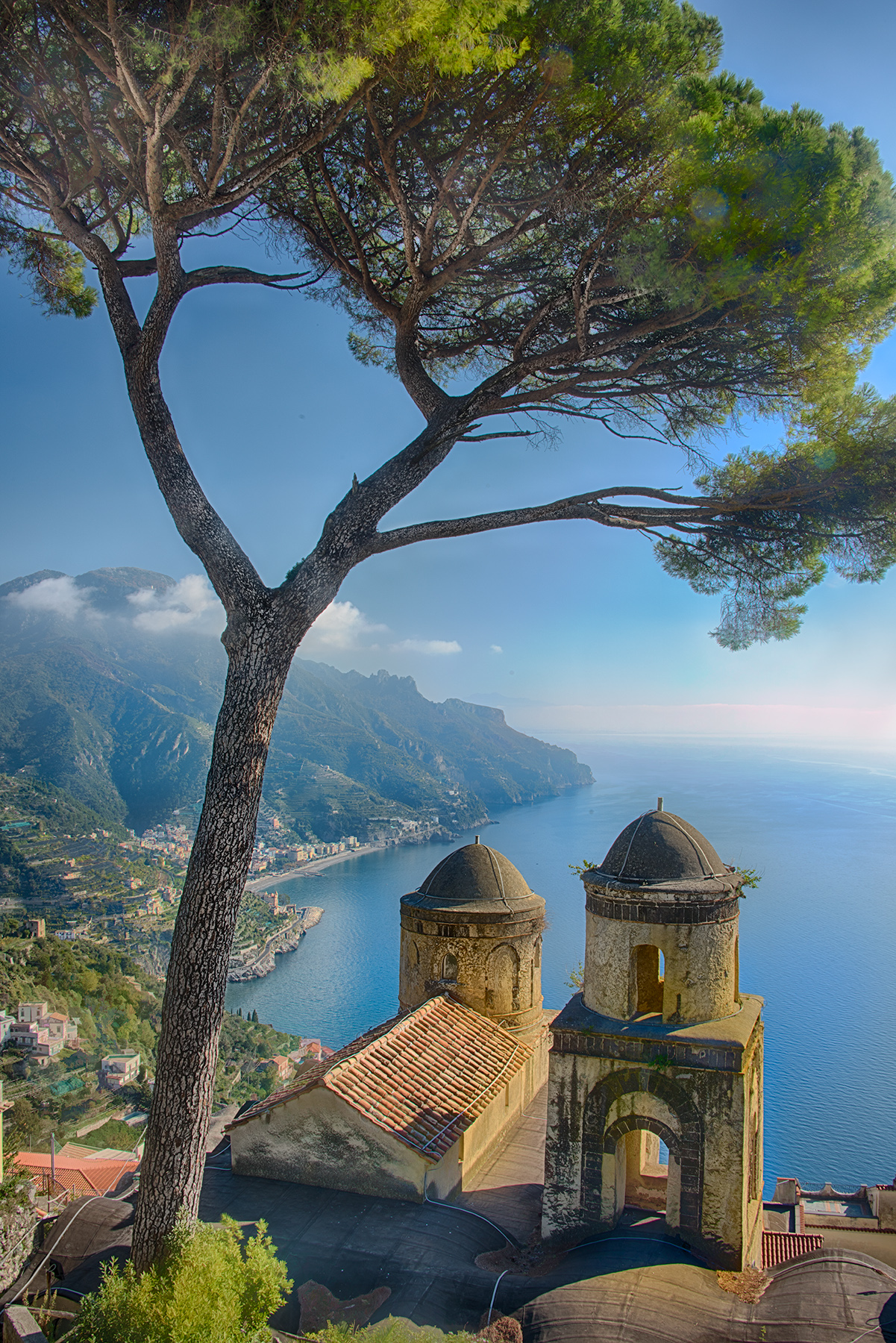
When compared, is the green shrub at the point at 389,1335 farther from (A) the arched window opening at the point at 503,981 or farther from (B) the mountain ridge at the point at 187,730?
(B) the mountain ridge at the point at 187,730

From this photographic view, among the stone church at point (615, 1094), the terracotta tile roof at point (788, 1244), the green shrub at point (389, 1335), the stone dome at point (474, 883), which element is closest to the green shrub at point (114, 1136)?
the terracotta tile roof at point (788, 1244)

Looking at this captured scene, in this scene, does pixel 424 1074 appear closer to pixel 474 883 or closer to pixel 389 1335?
pixel 474 883

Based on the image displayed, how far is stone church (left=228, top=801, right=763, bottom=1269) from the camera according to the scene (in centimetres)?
567

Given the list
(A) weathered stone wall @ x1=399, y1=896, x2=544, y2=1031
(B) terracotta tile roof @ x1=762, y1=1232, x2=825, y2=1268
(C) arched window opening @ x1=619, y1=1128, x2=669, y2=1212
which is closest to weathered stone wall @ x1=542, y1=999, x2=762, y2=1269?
(C) arched window opening @ x1=619, y1=1128, x2=669, y2=1212

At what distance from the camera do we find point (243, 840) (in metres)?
4.47

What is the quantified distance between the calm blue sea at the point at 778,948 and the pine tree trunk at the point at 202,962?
2026cm

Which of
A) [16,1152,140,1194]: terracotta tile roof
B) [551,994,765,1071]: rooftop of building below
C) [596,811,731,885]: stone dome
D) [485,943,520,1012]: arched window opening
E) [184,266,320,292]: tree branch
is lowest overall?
[16,1152,140,1194]: terracotta tile roof

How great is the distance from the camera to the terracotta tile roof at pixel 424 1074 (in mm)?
6500

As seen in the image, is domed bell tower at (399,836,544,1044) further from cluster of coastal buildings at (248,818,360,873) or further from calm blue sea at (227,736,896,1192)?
cluster of coastal buildings at (248,818,360,873)

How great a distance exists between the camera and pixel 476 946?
8805 mm

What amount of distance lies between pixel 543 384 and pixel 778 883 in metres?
47.6

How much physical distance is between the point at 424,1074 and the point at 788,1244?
20.8ft

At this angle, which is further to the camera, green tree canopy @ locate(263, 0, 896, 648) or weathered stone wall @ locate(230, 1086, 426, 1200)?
weathered stone wall @ locate(230, 1086, 426, 1200)

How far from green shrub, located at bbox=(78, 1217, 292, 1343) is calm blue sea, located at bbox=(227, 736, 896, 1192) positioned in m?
19.8
